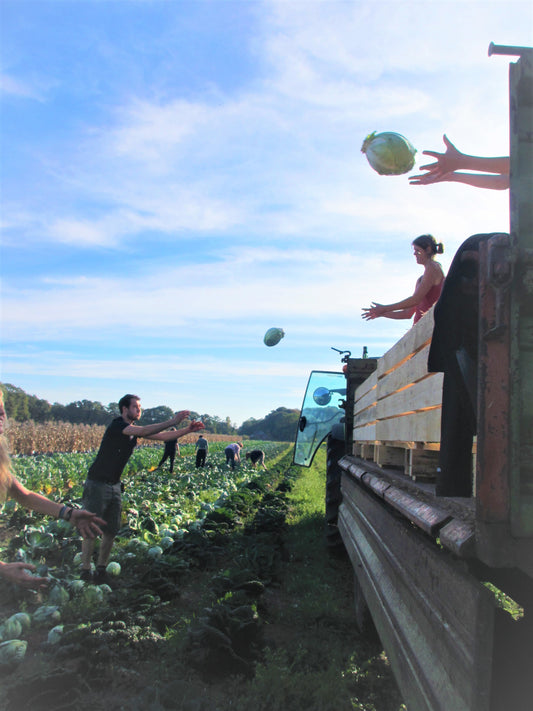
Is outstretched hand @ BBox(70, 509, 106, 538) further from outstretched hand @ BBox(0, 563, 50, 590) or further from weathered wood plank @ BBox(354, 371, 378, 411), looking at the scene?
weathered wood plank @ BBox(354, 371, 378, 411)

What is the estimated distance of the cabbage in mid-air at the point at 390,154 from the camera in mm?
3473

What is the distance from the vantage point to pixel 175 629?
419 centimetres

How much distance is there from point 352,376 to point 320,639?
2.76 m

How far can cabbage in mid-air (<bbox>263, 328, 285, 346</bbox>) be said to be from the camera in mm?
7078

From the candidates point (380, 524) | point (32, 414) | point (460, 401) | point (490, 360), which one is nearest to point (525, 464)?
point (490, 360)

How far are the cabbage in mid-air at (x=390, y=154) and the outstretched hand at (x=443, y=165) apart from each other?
3.36 ft

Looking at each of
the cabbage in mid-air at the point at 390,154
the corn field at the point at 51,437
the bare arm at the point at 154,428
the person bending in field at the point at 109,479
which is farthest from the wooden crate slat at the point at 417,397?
the corn field at the point at 51,437

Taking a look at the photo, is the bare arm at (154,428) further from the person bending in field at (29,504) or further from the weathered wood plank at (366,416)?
the person bending in field at (29,504)

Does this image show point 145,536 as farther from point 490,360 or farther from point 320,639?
point 490,360

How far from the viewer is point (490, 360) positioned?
1.40 m

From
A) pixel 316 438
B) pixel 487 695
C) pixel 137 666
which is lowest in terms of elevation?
pixel 137 666

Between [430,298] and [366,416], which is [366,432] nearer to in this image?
[366,416]

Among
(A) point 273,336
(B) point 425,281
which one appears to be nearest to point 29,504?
(B) point 425,281

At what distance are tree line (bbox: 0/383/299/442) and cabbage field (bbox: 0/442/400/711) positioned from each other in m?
41.0
